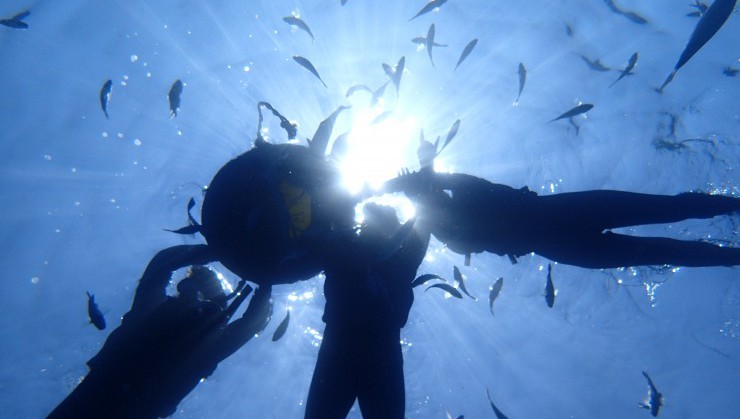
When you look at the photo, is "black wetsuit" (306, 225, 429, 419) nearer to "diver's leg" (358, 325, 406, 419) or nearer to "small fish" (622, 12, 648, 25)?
"diver's leg" (358, 325, 406, 419)

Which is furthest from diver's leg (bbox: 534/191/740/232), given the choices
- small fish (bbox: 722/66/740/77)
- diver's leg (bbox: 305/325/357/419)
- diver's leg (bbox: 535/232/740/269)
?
small fish (bbox: 722/66/740/77)

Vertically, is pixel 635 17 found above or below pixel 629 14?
below

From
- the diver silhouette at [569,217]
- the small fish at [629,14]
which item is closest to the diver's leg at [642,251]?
the diver silhouette at [569,217]

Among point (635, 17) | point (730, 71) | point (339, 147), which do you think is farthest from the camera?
point (730, 71)

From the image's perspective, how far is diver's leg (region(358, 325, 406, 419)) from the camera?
3.86m

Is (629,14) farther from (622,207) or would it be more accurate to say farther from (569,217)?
(569,217)

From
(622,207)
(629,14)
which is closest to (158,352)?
(622,207)

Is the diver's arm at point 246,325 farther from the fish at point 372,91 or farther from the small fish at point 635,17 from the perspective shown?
the small fish at point 635,17

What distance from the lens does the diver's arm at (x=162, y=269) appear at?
435 cm

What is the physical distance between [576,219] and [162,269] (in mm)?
5065

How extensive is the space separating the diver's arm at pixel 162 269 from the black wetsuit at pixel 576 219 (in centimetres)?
287

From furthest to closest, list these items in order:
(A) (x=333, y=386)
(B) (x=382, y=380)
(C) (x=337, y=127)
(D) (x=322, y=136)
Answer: (C) (x=337, y=127), (D) (x=322, y=136), (A) (x=333, y=386), (B) (x=382, y=380)

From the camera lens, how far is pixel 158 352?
136 inches

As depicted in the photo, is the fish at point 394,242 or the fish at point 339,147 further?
the fish at point 339,147
